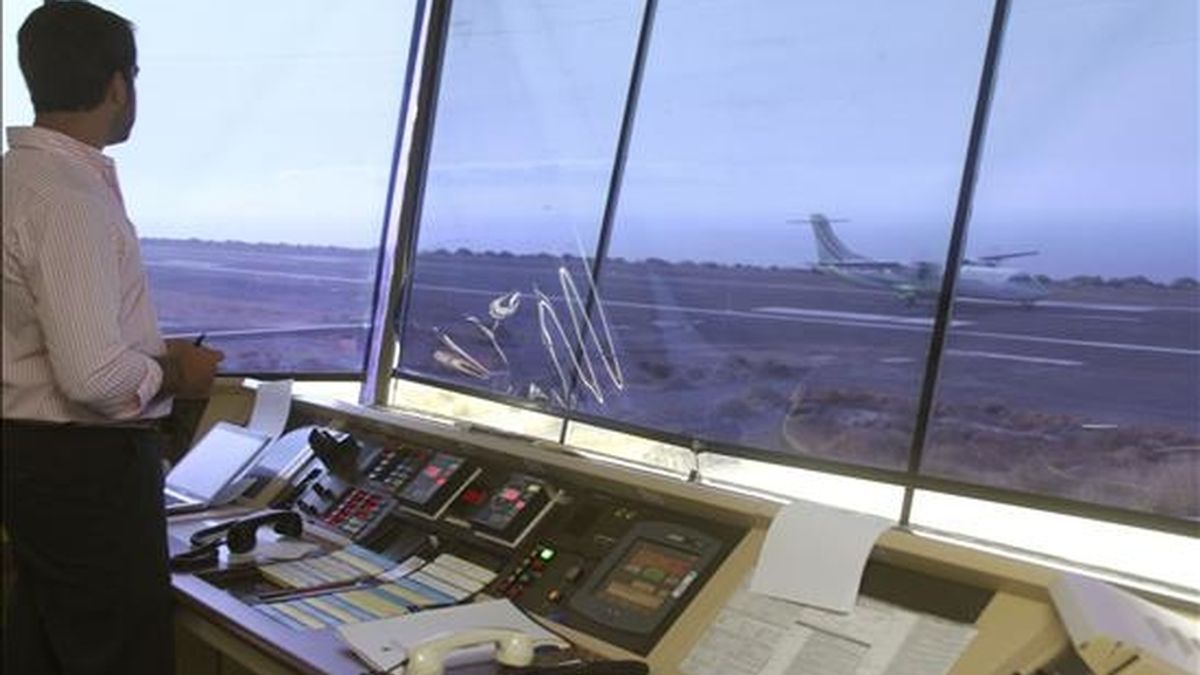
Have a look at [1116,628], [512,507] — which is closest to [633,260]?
[512,507]

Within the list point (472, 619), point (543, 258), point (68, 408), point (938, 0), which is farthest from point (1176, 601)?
point (543, 258)

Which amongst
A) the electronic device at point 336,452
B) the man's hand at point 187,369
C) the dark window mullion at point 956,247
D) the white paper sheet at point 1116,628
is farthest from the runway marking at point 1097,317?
the man's hand at point 187,369

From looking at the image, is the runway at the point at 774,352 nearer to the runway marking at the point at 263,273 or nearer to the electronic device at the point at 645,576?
the runway marking at the point at 263,273

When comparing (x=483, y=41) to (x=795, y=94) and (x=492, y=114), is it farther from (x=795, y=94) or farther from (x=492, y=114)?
(x=795, y=94)

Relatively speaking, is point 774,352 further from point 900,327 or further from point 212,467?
point 212,467

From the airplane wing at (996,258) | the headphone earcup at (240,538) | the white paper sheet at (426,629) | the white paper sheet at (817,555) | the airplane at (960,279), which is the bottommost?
the headphone earcup at (240,538)

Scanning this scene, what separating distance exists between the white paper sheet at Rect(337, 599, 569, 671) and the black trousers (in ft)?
1.35

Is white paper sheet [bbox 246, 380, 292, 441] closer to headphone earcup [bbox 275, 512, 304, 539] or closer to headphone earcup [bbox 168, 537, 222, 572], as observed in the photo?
headphone earcup [bbox 275, 512, 304, 539]

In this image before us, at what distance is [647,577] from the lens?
1688 mm

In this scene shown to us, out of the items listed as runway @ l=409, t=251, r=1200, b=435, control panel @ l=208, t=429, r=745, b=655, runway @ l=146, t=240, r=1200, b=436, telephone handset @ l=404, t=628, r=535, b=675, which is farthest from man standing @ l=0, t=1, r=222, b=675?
runway @ l=409, t=251, r=1200, b=435

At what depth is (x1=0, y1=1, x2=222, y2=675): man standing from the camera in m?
0.53

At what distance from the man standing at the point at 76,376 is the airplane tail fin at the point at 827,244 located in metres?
Answer: 3.26

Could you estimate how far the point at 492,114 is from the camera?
4828 mm

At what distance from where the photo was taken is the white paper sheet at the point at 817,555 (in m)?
1.50
